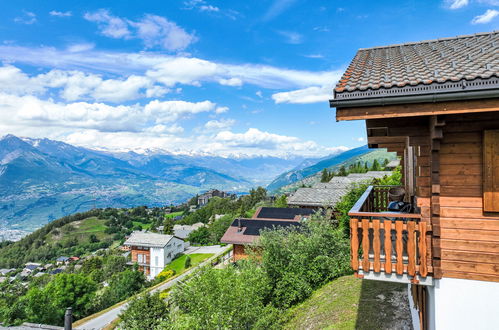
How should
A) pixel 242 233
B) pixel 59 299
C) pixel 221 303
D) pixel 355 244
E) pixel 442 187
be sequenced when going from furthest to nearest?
pixel 59 299 → pixel 242 233 → pixel 221 303 → pixel 355 244 → pixel 442 187

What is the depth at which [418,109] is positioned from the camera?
4.14 metres

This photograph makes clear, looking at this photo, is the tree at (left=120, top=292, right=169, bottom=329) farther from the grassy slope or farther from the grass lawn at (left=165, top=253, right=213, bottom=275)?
the grass lawn at (left=165, top=253, right=213, bottom=275)

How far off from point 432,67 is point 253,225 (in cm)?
3708

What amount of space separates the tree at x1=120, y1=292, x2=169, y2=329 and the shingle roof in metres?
19.9

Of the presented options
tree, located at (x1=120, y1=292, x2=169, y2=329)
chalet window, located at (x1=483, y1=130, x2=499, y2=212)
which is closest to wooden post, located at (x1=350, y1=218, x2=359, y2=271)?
chalet window, located at (x1=483, y1=130, x2=499, y2=212)

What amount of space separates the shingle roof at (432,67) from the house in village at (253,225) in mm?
26038

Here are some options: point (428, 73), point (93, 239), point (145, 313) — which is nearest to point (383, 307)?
point (428, 73)

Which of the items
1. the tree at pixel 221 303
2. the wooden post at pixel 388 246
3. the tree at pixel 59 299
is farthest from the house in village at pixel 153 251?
the wooden post at pixel 388 246

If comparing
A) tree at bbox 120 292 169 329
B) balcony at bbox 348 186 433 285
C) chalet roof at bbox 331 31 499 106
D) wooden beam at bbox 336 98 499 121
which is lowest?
tree at bbox 120 292 169 329

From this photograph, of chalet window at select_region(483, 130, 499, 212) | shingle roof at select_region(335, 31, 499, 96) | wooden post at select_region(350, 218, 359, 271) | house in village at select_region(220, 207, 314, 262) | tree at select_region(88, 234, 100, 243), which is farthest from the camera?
tree at select_region(88, 234, 100, 243)

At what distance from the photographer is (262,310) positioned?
12836mm

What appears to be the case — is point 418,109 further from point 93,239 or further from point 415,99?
point 93,239

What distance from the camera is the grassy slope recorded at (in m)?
10.1

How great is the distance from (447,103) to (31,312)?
4755cm
